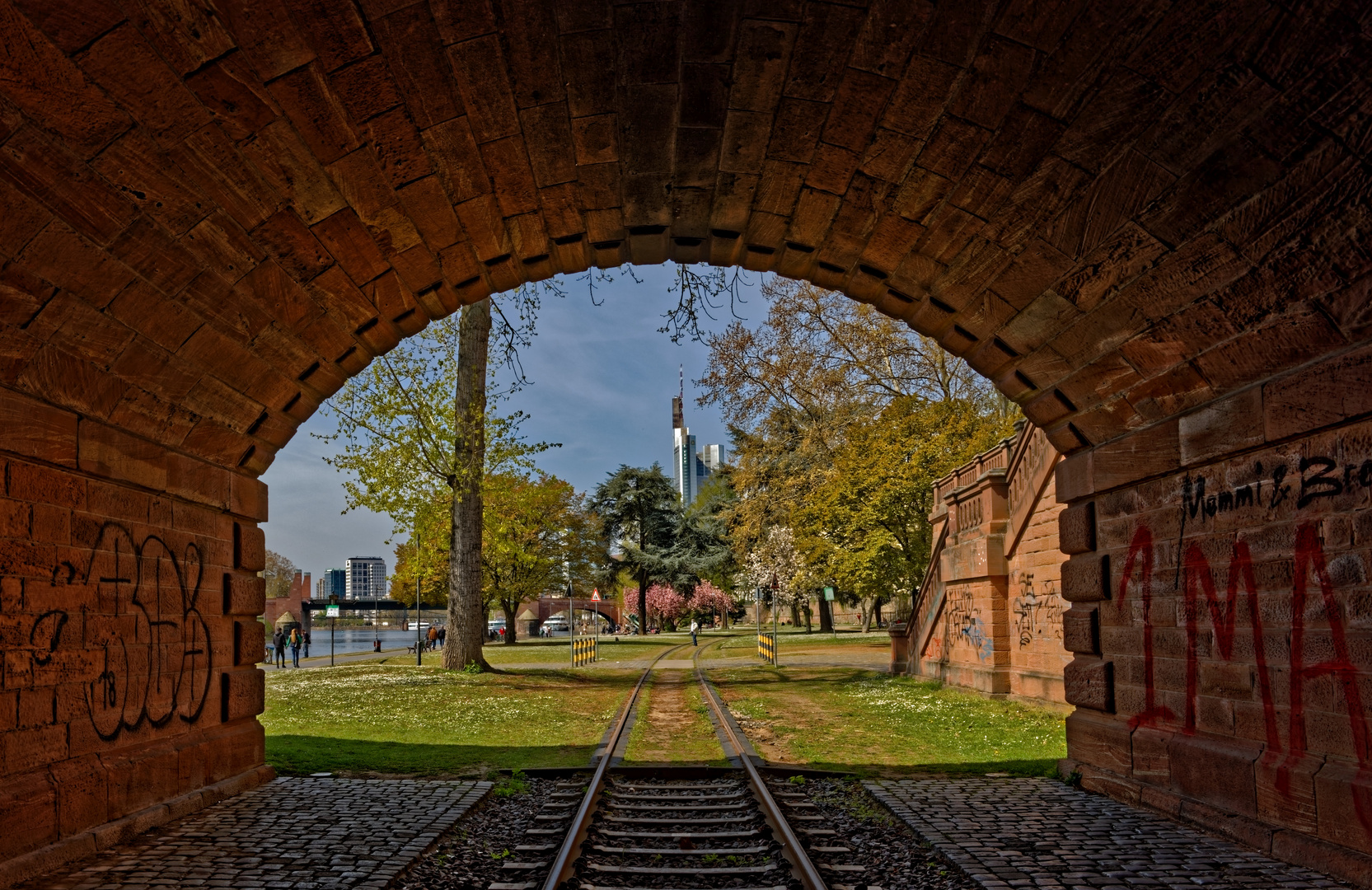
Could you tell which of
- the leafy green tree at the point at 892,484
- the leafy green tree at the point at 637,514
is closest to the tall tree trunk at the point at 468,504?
the leafy green tree at the point at 892,484

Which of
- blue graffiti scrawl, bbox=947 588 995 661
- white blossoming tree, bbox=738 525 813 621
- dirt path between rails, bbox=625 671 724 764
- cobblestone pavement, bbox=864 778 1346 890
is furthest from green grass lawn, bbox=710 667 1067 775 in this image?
white blossoming tree, bbox=738 525 813 621

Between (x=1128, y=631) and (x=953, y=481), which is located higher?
(x=953, y=481)

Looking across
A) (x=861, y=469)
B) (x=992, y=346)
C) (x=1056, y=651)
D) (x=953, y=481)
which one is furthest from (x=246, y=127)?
(x=861, y=469)

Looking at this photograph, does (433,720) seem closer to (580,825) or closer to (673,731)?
(673,731)

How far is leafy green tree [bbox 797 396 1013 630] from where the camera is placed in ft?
88.1

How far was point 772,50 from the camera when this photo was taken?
256 inches

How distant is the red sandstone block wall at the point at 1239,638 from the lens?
20.3 ft

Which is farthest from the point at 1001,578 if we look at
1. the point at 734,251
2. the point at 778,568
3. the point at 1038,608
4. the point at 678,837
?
the point at 778,568

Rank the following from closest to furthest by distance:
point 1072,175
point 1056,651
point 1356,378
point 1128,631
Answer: point 1356,378
point 1072,175
point 1128,631
point 1056,651

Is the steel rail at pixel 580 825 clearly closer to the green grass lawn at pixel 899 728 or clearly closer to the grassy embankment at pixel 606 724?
the grassy embankment at pixel 606 724

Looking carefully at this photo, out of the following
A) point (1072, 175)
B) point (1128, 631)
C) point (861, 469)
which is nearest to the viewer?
point (1072, 175)

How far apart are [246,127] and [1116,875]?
23.4 feet

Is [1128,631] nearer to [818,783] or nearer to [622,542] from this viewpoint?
[818,783]

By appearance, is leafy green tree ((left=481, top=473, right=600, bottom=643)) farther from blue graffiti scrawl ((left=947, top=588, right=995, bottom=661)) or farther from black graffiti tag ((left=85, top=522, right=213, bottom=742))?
black graffiti tag ((left=85, top=522, right=213, bottom=742))
